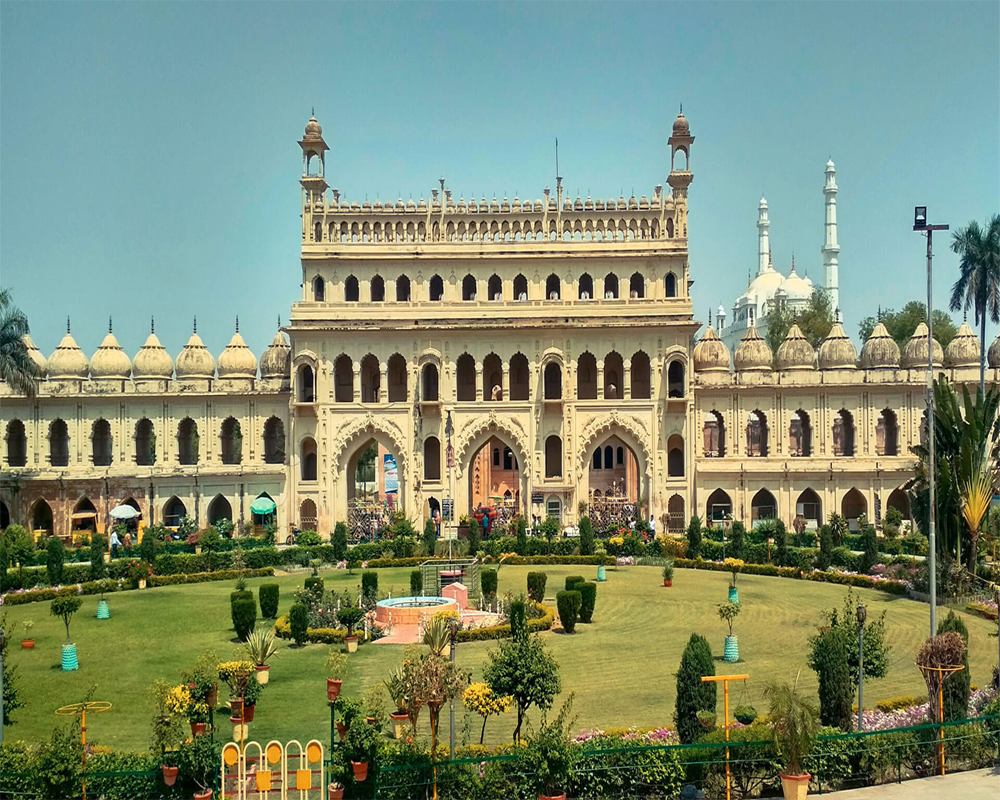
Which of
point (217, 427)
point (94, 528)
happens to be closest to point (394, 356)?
point (217, 427)

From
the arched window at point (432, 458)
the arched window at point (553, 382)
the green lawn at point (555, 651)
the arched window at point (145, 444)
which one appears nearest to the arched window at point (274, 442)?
the arched window at point (145, 444)

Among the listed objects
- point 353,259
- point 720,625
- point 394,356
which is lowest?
point 720,625

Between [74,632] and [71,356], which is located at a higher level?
[71,356]

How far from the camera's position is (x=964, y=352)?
49531 millimetres

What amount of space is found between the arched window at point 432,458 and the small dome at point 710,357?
12.8 meters

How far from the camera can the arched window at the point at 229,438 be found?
4961 centimetres

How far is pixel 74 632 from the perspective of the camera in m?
27.3

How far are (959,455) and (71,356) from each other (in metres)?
38.8

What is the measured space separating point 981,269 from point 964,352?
391 cm

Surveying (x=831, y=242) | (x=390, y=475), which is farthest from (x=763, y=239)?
(x=390, y=475)

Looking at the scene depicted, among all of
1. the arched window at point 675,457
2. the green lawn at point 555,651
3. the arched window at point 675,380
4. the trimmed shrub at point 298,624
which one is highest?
the arched window at point 675,380

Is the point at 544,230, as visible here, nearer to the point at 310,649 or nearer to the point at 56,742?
the point at 310,649

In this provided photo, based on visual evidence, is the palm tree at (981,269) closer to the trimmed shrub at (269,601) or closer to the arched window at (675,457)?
the arched window at (675,457)

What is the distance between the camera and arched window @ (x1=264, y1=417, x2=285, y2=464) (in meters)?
50.1
